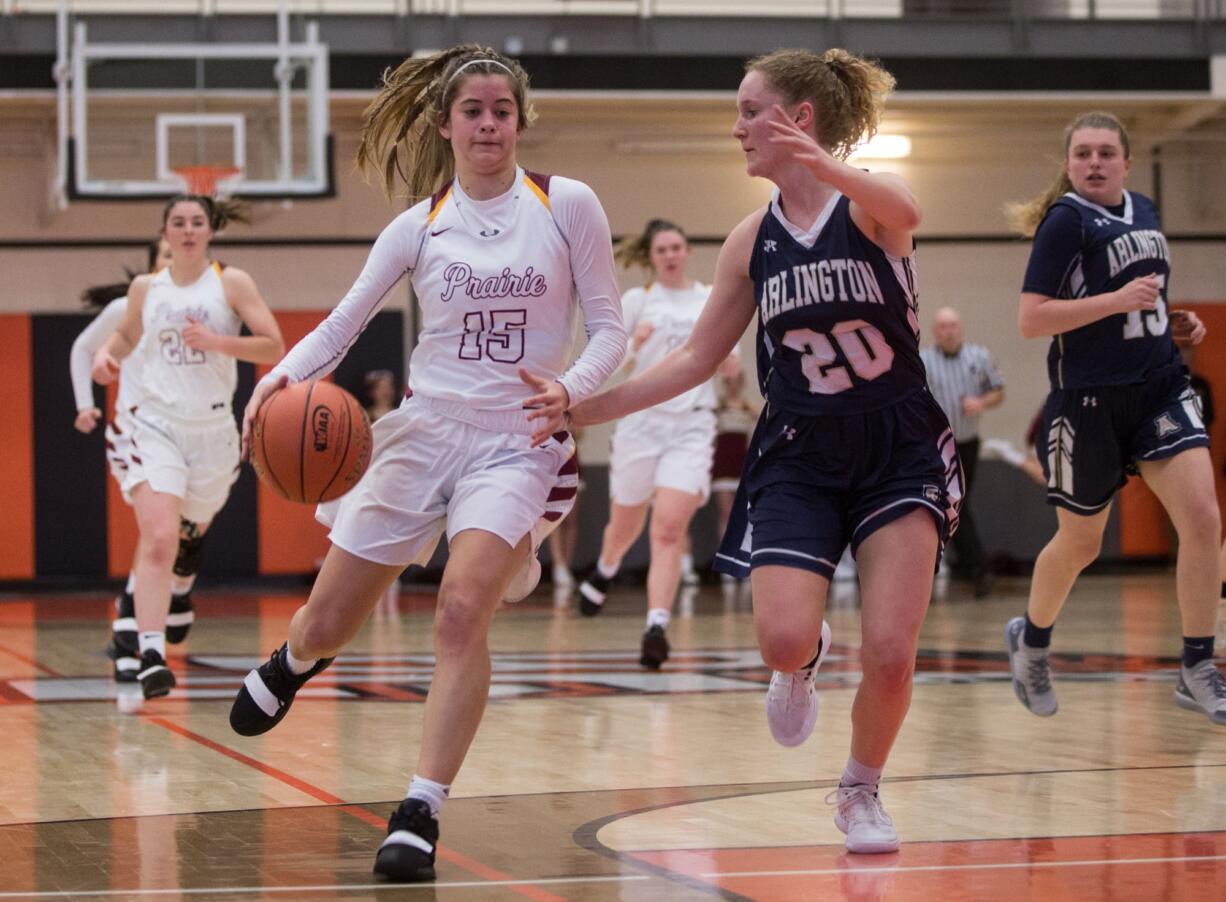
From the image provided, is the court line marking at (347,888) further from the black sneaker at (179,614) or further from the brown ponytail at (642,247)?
the brown ponytail at (642,247)

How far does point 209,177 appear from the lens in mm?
12508

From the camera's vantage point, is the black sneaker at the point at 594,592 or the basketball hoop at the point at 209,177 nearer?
the black sneaker at the point at 594,592

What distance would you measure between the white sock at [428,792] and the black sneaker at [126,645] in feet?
12.7

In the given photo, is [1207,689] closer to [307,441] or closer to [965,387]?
[307,441]

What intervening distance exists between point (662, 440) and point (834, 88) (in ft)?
15.8

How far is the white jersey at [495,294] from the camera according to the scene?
419cm

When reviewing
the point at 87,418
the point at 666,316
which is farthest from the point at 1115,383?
the point at 87,418

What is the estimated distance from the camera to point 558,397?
4.00 meters

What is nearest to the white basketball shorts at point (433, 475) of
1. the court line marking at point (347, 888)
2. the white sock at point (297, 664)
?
the white sock at point (297, 664)

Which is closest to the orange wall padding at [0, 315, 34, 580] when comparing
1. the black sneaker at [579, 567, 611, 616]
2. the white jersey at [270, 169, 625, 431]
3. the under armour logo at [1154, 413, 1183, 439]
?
the black sneaker at [579, 567, 611, 616]

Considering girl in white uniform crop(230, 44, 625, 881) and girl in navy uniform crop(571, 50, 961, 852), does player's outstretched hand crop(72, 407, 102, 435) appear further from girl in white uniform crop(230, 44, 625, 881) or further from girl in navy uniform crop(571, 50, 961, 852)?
girl in navy uniform crop(571, 50, 961, 852)

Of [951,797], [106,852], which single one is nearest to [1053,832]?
[951,797]

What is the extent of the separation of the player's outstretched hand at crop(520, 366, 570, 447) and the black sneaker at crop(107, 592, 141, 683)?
3907mm

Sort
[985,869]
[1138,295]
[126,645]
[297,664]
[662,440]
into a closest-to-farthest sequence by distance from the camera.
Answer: [985,869]
[297,664]
[1138,295]
[126,645]
[662,440]
